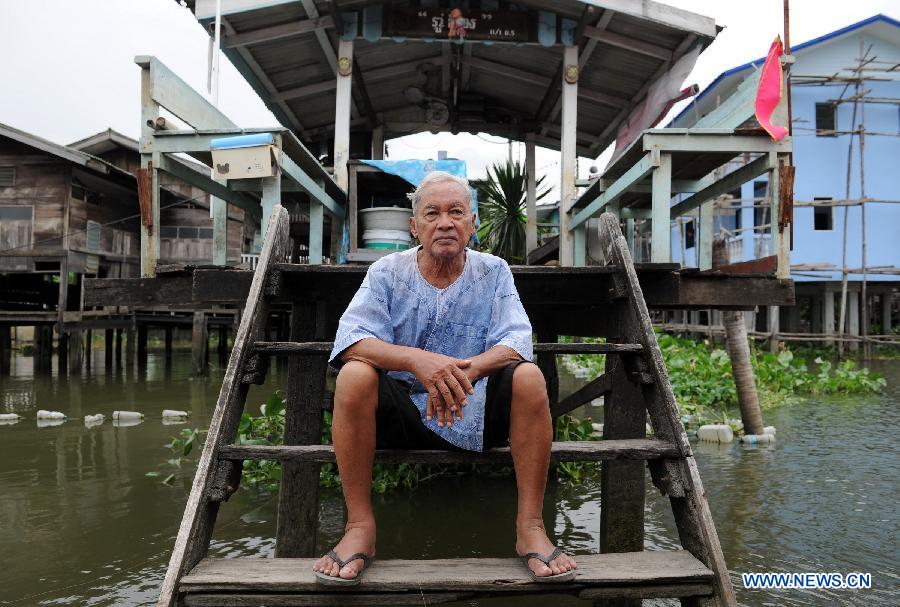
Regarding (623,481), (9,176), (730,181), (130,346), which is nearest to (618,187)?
(730,181)

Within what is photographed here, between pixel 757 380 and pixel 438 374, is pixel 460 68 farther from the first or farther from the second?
pixel 757 380

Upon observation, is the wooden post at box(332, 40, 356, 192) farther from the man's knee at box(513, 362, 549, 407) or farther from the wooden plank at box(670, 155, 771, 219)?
the man's knee at box(513, 362, 549, 407)

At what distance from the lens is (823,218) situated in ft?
53.4

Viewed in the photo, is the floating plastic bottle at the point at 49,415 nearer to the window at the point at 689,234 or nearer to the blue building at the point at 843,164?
the blue building at the point at 843,164

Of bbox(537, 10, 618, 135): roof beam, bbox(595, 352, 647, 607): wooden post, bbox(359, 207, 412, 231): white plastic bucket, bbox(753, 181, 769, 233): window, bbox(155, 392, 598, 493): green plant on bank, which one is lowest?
bbox(155, 392, 598, 493): green plant on bank

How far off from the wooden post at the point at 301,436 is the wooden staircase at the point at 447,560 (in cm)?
67

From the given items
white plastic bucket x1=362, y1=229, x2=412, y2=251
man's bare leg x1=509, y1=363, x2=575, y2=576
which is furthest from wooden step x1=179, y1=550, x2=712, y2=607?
white plastic bucket x1=362, y1=229, x2=412, y2=251

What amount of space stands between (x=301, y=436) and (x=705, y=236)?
3.24 metres

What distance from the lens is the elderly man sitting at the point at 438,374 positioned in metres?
1.90

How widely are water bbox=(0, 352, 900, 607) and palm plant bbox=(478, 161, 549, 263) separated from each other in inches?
151

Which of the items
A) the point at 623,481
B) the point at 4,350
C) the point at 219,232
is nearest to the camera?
the point at 623,481

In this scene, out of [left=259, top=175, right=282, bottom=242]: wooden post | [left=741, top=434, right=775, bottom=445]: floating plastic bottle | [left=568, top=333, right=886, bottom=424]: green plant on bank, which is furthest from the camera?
[left=568, top=333, right=886, bottom=424]: green plant on bank

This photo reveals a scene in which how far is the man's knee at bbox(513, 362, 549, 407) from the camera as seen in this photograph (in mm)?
1942

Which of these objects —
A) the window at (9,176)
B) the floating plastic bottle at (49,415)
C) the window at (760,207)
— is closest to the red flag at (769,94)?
the floating plastic bottle at (49,415)
